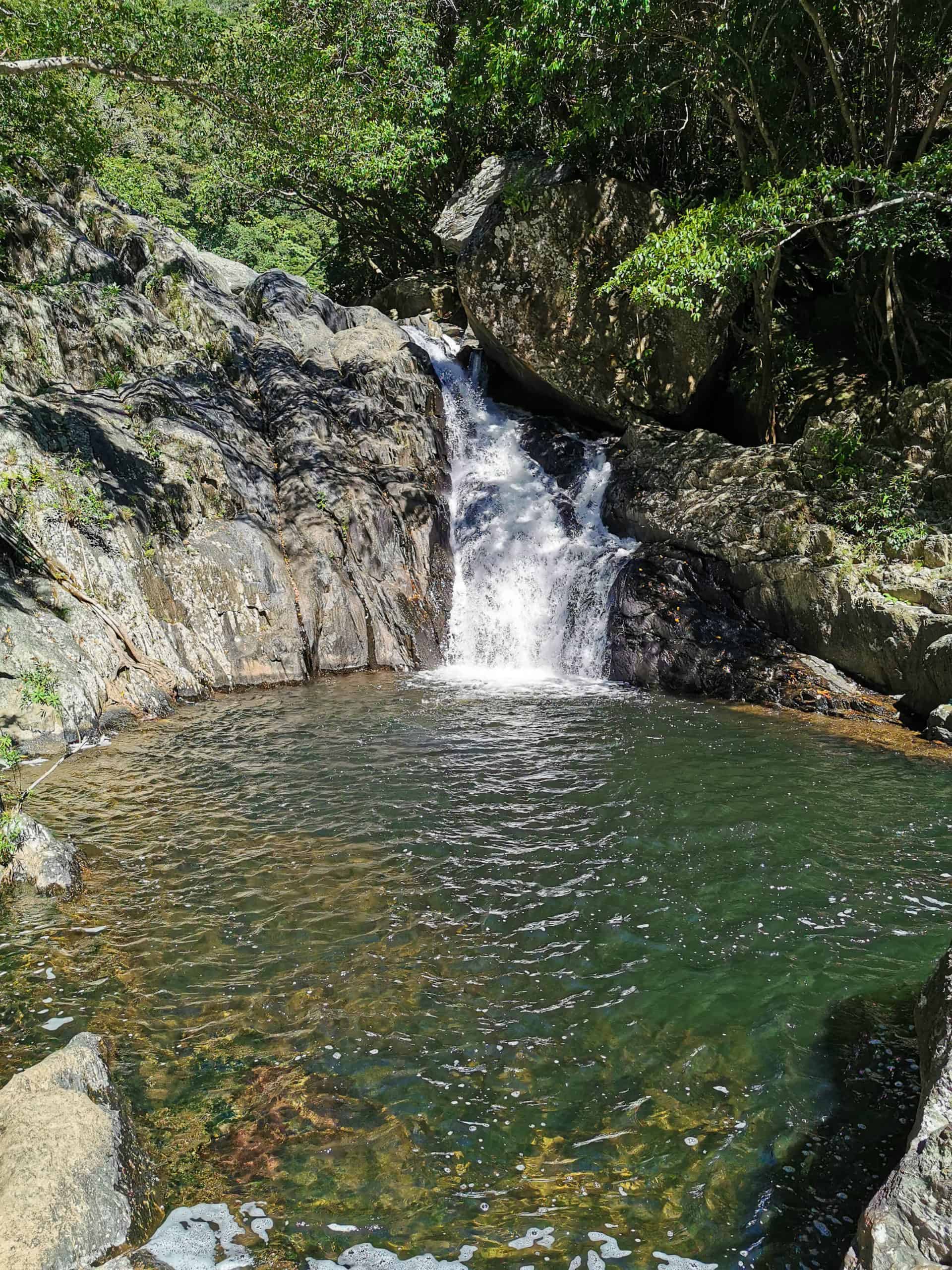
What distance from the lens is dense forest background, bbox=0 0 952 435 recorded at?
11.0 m

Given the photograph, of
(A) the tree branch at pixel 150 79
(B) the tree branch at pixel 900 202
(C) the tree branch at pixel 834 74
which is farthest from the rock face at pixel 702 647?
(A) the tree branch at pixel 150 79

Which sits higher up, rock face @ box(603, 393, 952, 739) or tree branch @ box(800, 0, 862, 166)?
tree branch @ box(800, 0, 862, 166)

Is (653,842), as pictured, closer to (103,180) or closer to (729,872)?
(729,872)

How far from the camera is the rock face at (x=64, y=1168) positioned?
2.88 metres

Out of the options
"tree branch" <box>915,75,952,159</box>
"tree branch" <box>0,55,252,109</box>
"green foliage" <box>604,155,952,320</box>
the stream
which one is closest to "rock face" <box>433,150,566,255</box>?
"green foliage" <box>604,155,952,320</box>

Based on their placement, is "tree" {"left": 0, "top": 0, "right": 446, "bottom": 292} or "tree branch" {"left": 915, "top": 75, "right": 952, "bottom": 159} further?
"tree branch" {"left": 915, "top": 75, "right": 952, "bottom": 159}

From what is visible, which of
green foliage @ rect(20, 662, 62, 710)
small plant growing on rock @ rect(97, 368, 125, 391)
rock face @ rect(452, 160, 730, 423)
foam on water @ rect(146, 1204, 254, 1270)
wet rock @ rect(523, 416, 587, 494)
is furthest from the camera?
wet rock @ rect(523, 416, 587, 494)

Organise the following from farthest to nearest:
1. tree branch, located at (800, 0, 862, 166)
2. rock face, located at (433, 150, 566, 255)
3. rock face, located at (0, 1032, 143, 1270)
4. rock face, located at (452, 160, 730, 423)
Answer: rock face, located at (433, 150, 566, 255), rock face, located at (452, 160, 730, 423), tree branch, located at (800, 0, 862, 166), rock face, located at (0, 1032, 143, 1270)

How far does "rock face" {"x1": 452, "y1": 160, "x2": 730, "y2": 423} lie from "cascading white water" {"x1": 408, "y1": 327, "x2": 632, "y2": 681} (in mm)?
1542

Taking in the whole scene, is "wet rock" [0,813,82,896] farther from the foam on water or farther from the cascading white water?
the cascading white water

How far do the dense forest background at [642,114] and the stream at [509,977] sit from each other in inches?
312

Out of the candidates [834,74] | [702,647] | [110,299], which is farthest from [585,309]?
[110,299]

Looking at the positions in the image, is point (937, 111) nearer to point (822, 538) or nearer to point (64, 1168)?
point (822, 538)

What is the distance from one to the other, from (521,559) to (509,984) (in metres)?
11.6
